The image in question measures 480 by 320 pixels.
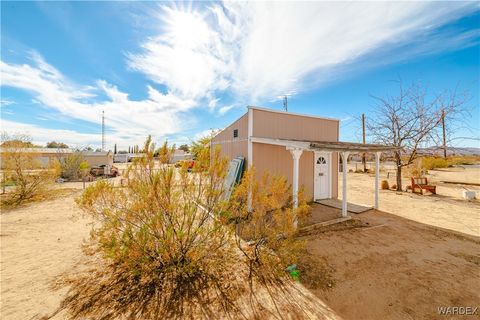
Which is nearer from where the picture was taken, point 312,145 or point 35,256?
point 35,256

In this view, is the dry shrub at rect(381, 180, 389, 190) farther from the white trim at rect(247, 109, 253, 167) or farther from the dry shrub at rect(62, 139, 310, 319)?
the dry shrub at rect(62, 139, 310, 319)

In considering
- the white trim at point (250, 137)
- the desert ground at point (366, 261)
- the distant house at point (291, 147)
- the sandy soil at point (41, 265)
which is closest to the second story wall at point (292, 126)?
the distant house at point (291, 147)

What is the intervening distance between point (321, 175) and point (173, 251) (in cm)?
736

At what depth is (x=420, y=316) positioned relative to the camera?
2.74 m

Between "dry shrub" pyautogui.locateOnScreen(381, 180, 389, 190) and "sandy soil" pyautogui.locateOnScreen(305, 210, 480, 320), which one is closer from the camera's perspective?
A: "sandy soil" pyautogui.locateOnScreen(305, 210, 480, 320)

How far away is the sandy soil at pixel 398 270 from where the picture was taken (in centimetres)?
295

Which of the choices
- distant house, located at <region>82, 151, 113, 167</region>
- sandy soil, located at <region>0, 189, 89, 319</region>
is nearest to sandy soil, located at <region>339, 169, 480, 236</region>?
sandy soil, located at <region>0, 189, 89, 319</region>

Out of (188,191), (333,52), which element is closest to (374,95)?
(333,52)

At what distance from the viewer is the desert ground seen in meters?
2.96

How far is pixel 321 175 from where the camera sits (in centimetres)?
884

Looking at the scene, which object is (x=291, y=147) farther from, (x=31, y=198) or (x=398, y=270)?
(x=31, y=198)

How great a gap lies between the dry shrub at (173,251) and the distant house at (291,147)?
2.59 meters

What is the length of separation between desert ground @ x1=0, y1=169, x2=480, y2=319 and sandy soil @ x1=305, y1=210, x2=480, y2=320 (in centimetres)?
1

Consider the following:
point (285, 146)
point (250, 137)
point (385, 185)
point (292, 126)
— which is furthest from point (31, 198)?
point (385, 185)
